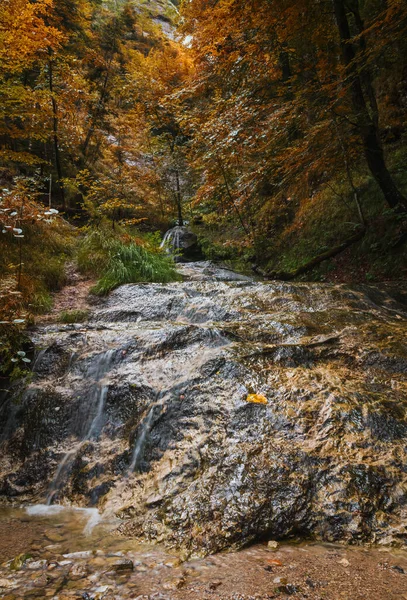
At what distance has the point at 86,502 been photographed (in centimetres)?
273

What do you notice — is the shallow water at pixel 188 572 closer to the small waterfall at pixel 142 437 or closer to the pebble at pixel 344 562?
the pebble at pixel 344 562

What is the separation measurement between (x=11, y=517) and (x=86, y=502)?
22.0 inches

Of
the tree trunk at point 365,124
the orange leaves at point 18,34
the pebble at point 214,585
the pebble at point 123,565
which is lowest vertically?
the pebble at point 123,565

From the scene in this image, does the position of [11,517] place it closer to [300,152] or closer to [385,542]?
[385,542]

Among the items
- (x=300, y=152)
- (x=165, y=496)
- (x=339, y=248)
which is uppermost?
(x=300, y=152)

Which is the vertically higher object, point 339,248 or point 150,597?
point 339,248

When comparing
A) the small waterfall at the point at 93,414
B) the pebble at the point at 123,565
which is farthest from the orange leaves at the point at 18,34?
the pebble at the point at 123,565

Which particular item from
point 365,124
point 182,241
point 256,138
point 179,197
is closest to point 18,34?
point 256,138

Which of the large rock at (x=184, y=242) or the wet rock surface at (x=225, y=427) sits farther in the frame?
the large rock at (x=184, y=242)

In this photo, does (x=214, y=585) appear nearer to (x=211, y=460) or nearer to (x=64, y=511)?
Result: (x=211, y=460)

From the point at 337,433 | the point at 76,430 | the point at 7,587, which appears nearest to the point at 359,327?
the point at 337,433

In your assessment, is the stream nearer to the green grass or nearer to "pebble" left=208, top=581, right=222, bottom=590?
"pebble" left=208, top=581, right=222, bottom=590

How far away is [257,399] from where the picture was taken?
2.83 m

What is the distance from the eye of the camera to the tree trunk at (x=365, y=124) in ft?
19.7
